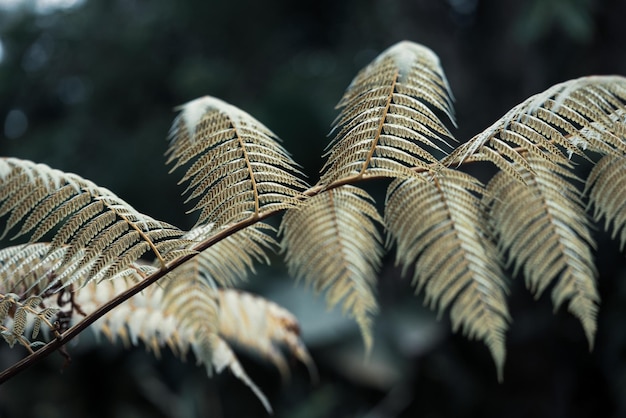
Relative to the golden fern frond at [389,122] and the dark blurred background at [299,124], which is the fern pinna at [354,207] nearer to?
the golden fern frond at [389,122]

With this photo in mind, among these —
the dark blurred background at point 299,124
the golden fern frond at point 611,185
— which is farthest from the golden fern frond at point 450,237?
the dark blurred background at point 299,124

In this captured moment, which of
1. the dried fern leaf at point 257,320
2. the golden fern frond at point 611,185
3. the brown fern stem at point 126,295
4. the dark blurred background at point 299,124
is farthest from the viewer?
the dark blurred background at point 299,124

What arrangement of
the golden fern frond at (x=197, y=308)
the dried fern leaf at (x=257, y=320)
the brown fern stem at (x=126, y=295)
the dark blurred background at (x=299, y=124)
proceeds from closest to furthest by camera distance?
the brown fern stem at (x=126, y=295) → the golden fern frond at (x=197, y=308) → the dried fern leaf at (x=257, y=320) → the dark blurred background at (x=299, y=124)

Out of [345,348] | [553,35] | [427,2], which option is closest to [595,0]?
[553,35]

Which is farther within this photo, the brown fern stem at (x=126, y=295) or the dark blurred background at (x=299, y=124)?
the dark blurred background at (x=299, y=124)

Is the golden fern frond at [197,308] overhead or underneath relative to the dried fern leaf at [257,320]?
overhead

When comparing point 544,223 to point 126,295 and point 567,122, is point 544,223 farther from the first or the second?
point 126,295

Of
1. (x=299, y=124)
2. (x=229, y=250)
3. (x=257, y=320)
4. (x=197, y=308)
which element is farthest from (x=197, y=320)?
(x=299, y=124)
